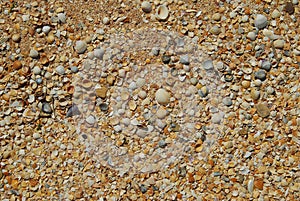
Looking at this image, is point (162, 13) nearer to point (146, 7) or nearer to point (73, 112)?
point (146, 7)

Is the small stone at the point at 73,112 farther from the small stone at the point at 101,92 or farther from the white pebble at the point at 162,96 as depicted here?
the white pebble at the point at 162,96

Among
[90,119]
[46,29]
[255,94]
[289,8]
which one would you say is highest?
[289,8]

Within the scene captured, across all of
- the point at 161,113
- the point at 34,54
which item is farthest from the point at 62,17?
the point at 161,113

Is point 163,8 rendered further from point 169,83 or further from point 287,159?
point 287,159

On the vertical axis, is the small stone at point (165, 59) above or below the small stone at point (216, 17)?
below

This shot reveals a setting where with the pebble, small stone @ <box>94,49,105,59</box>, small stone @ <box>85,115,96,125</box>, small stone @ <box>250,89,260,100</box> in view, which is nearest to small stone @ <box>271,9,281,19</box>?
small stone @ <box>250,89,260,100</box>

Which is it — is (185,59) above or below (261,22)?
below

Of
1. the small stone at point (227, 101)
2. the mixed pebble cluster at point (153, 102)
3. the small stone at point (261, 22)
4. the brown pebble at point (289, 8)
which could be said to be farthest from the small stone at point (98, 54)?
the brown pebble at point (289, 8)
